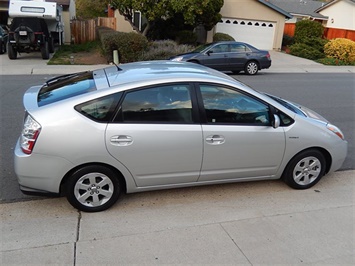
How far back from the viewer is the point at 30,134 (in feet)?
11.2

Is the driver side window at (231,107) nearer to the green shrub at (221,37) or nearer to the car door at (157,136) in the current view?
the car door at (157,136)

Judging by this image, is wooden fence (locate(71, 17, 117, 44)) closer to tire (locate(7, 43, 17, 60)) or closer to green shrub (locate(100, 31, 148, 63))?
tire (locate(7, 43, 17, 60))

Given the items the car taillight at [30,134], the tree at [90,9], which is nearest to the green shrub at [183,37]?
the car taillight at [30,134]

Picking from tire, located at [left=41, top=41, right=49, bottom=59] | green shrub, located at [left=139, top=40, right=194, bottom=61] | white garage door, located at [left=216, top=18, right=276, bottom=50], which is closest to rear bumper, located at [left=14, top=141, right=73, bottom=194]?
green shrub, located at [left=139, top=40, right=194, bottom=61]

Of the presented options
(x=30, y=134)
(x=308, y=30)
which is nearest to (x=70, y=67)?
(x=30, y=134)

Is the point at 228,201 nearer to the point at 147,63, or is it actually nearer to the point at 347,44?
the point at 147,63

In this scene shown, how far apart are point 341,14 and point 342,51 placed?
16.2 meters

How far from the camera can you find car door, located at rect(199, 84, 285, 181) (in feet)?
12.5

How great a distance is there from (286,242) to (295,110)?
6.09 feet

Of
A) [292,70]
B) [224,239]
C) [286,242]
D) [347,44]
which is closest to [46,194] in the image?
[224,239]

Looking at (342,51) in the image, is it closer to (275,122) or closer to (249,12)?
(249,12)

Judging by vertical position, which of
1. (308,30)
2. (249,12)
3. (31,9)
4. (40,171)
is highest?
(249,12)

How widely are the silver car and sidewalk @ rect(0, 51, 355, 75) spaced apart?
10.5m

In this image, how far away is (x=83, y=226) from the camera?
11.3 ft
